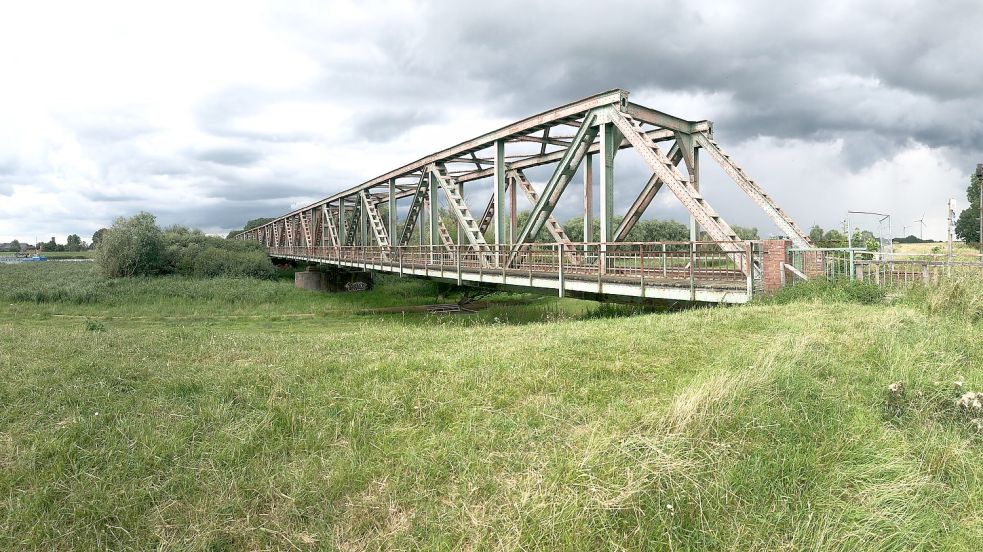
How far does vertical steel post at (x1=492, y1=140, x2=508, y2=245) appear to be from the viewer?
66.7 ft

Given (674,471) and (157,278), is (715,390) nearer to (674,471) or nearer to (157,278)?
(674,471)

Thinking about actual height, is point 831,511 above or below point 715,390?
below

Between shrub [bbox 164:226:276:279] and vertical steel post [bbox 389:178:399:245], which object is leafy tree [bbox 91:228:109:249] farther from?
vertical steel post [bbox 389:178:399:245]

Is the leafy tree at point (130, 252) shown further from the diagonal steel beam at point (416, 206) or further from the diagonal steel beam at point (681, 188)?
the diagonal steel beam at point (681, 188)

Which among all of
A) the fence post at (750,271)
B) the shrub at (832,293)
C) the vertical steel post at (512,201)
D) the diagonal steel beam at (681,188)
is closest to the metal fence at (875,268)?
the shrub at (832,293)

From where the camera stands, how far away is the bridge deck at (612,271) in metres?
12.4

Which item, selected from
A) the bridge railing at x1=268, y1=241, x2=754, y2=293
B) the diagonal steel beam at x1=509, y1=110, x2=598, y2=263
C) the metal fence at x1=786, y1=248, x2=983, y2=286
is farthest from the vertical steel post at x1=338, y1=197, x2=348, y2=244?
the metal fence at x1=786, y1=248, x2=983, y2=286

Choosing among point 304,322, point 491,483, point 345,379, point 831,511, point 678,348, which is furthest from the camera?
point 304,322

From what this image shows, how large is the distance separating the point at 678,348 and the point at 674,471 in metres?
3.71

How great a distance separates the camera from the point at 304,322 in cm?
2531

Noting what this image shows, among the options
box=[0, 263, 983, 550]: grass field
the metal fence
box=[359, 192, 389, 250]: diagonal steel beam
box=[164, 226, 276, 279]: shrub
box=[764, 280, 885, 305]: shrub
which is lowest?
box=[0, 263, 983, 550]: grass field

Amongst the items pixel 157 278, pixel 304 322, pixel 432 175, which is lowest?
pixel 304 322

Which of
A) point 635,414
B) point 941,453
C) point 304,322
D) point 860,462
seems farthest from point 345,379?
point 304,322

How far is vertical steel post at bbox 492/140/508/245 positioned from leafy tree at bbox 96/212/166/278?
3001 cm
